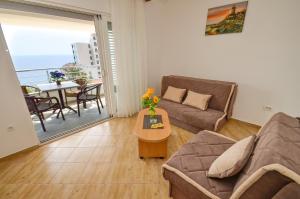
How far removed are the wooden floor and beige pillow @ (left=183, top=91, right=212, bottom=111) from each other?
57 cm

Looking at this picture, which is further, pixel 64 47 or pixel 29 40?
pixel 64 47

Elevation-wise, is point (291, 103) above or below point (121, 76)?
below

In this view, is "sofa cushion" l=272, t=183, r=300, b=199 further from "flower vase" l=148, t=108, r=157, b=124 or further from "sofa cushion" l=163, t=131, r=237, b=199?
"flower vase" l=148, t=108, r=157, b=124

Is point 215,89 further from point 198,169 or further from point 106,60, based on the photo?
point 106,60

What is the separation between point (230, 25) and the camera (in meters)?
2.61

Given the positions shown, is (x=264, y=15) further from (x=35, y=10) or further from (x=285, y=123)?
(x=35, y=10)

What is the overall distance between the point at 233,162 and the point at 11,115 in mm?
2831

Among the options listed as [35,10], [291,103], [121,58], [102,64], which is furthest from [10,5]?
[291,103]

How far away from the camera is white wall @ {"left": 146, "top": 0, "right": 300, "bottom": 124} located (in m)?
2.19

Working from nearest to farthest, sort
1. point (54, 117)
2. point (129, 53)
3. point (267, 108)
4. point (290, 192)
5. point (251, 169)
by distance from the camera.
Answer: point (290, 192), point (251, 169), point (267, 108), point (129, 53), point (54, 117)

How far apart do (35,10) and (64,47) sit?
10.8 feet

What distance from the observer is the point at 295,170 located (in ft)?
2.31

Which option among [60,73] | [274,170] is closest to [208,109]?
[274,170]

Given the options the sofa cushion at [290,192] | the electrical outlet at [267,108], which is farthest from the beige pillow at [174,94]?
the sofa cushion at [290,192]
